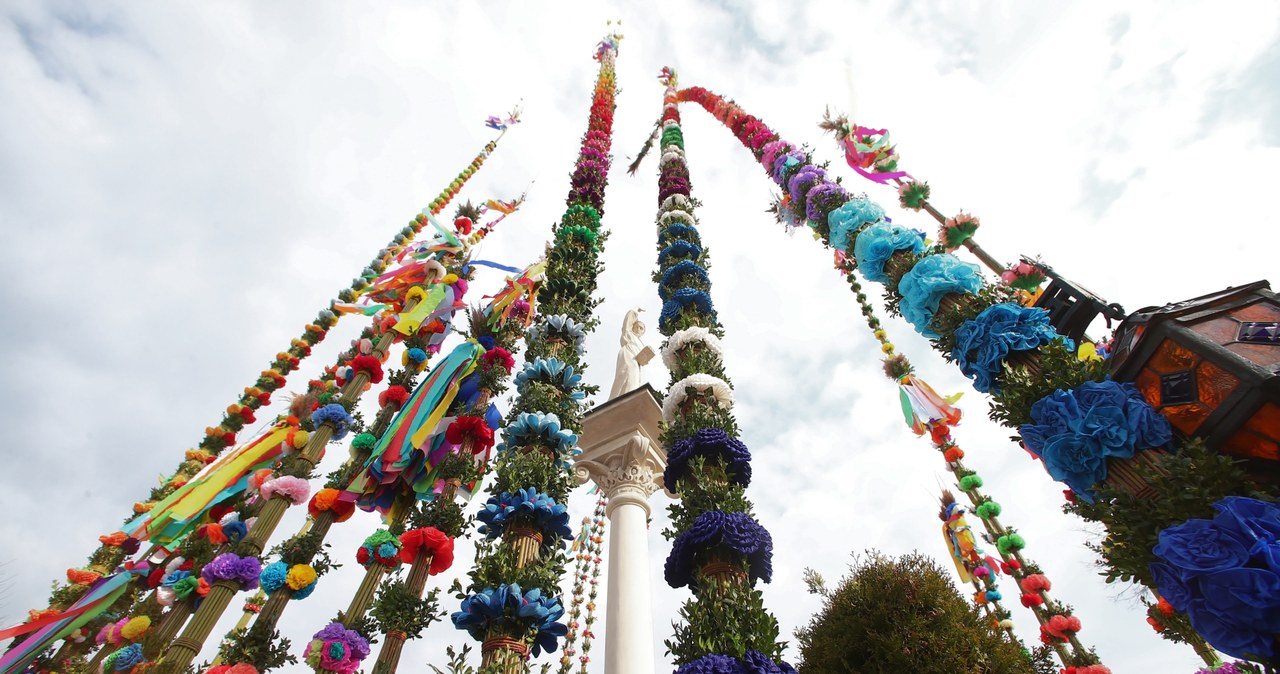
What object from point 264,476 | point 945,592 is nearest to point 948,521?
point 945,592

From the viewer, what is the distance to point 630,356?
36.8 feet

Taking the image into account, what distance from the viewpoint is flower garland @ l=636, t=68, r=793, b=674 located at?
3.85 m

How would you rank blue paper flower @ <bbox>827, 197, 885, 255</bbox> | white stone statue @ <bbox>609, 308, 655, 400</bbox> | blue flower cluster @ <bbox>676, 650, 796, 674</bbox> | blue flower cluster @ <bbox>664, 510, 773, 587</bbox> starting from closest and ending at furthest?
blue flower cluster @ <bbox>676, 650, 796, 674</bbox> < blue flower cluster @ <bbox>664, 510, 773, 587</bbox> < blue paper flower @ <bbox>827, 197, 885, 255</bbox> < white stone statue @ <bbox>609, 308, 655, 400</bbox>

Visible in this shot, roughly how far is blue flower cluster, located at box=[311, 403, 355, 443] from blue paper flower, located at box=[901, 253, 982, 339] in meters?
6.30

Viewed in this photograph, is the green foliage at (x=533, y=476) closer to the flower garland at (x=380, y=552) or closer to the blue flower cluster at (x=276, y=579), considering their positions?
the flower garland at (x=380, y=552)

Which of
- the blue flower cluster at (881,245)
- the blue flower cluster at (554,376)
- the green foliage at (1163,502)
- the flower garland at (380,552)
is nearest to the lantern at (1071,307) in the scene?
the blue flower cluster at (881,245)

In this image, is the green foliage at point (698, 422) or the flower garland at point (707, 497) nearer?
the flower garland at point (707, 497)

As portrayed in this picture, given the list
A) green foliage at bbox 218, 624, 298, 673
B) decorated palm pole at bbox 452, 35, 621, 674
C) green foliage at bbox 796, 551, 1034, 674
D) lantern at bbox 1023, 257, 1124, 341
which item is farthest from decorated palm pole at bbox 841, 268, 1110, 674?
green foliage at bbox 218, 624, 298, 673

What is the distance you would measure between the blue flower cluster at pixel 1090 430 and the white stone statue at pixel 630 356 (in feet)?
22.5

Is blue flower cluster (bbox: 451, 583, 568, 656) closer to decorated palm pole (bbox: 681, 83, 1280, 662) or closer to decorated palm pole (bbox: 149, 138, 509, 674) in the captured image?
decorated palm pole (bbox: 149, 138, 509, 674)

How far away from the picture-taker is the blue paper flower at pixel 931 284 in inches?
203

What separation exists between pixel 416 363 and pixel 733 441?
173 inches

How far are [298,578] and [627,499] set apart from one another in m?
4.34

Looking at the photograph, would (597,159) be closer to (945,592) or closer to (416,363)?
(416,363)
